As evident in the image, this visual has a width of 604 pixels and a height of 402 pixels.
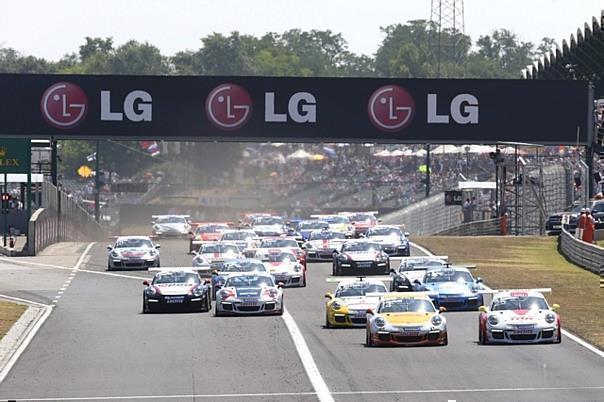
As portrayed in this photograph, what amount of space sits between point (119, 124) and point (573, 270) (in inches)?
907

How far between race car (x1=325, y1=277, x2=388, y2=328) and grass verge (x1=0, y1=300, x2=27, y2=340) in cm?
751

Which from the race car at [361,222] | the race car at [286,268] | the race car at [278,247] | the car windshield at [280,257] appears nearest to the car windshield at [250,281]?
the race car at [286,268]

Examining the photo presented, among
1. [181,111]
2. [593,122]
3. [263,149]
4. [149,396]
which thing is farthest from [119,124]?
[263,149]

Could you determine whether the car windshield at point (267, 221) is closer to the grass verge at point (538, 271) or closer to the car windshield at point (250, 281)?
the grass verge at point (538, 271)

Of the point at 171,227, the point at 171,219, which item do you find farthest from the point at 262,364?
the point at 171,219

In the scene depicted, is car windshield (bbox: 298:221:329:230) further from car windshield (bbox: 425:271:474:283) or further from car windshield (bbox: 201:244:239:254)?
car windshield (bbox: 425:271:474:283)

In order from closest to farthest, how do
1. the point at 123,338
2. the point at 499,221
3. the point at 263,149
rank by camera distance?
the point at 123,338
the point at 499,221
the point at 263,149

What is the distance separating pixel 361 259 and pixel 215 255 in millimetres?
4760

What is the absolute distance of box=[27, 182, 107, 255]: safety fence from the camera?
67000 mm

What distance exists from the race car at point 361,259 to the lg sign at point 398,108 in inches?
719

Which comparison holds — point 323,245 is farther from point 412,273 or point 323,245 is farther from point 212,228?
point 412,273

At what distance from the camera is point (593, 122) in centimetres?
7150

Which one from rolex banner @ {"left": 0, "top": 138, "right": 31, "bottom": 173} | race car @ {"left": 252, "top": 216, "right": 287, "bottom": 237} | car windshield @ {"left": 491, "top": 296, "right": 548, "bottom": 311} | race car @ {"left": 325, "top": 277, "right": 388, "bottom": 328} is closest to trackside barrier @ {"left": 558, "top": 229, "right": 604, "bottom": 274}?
race car @ {"left": 252, "top": 216, "right": 287, "bottom": 237}

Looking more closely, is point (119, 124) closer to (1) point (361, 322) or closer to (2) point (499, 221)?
(2) point (499, 221)
